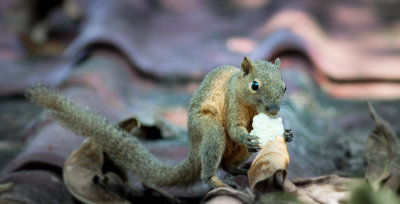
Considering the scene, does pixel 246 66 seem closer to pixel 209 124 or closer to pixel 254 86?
pixel 254 86

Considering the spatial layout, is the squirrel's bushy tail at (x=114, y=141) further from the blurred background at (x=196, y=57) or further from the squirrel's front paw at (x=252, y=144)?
the blurred background at (x=196, y=57)

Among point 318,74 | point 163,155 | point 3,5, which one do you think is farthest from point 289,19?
point 3,5

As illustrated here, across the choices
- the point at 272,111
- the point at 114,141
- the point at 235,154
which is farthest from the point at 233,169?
the point at 114,141

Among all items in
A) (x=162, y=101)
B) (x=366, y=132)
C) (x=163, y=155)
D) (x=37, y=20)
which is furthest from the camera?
(x=37, y=20)

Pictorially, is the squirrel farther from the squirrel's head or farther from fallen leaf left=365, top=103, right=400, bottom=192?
fallen leaf left=365, top=103, right=400, bottom=192

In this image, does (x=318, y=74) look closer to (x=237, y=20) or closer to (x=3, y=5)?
(x=237, y=20)

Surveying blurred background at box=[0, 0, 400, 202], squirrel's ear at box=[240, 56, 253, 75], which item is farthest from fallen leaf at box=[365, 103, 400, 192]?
blurred background at box=[0, 0, 400, 202]
